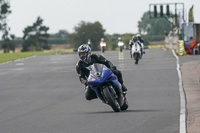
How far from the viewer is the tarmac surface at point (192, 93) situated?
12.5 m

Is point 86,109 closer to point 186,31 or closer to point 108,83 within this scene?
point 108,83

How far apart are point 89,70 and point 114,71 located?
0.53 m

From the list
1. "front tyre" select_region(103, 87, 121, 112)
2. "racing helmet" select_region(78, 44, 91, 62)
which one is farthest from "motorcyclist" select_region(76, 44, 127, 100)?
"front tyre" select_region(103, 87, 121, 112)

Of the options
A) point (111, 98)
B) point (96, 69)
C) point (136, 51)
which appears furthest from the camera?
point (136, 51)

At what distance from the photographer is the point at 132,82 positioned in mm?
25859

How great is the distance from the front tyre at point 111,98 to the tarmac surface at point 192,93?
141 centimetres

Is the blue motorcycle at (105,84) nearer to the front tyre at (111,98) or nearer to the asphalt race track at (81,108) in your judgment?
the front tyre at (111,98)

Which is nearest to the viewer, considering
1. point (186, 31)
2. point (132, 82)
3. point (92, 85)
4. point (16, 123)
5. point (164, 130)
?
point (164, 130)

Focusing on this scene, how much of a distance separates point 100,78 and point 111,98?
1.46 ft

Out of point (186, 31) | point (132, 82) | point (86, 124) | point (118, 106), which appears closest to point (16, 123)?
point (86, 124)

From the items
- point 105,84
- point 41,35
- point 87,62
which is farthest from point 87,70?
point 41,35

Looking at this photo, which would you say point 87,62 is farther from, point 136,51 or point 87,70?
point 136,51

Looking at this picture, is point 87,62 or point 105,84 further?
point 87,62

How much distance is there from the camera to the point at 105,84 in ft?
49.2
